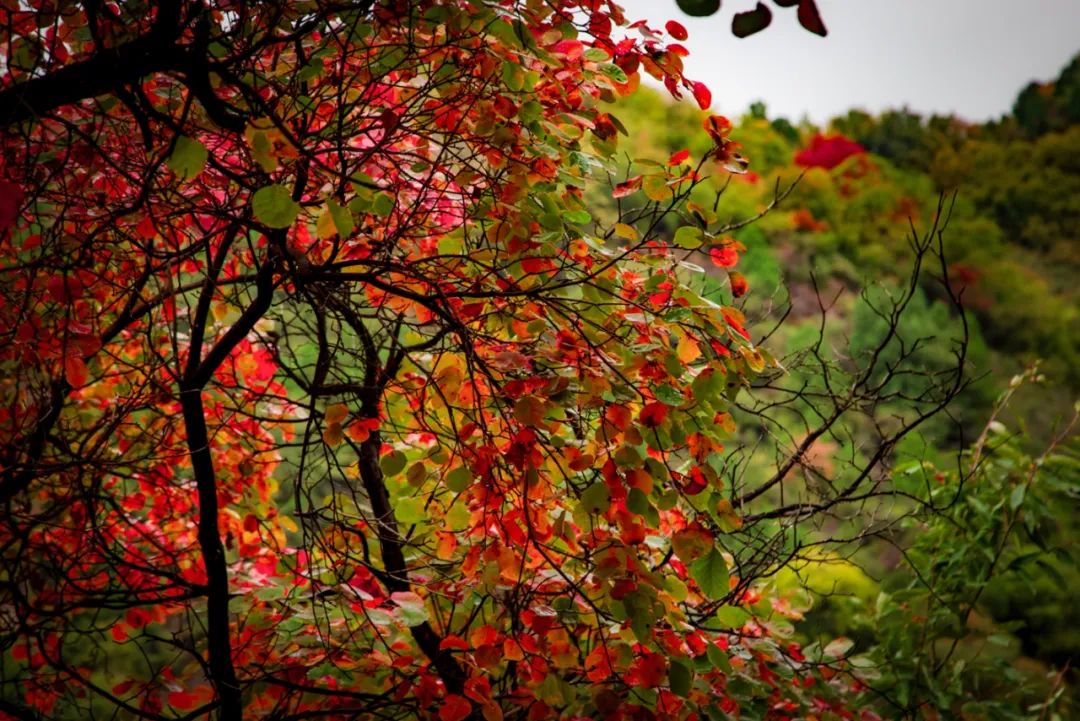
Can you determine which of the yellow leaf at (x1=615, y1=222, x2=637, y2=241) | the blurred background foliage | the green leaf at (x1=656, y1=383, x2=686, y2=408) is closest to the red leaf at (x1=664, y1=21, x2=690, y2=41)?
the yellow leaf at (x1=615, y1=222, x2=637, y2=241)

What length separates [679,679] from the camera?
1439mm

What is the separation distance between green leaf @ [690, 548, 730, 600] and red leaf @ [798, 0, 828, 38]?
0.96 meters

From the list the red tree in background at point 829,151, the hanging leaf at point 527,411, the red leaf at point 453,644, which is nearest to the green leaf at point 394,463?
the hanging leaf at point 527,411

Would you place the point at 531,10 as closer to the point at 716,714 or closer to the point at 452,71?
the point at 452,71

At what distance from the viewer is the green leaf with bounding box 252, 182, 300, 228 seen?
111 centimetres

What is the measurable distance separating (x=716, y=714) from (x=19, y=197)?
179cm

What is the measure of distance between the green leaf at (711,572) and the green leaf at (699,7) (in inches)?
37.5

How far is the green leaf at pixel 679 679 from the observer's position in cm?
143

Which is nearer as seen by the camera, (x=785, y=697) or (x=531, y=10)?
(x=531, y=10)

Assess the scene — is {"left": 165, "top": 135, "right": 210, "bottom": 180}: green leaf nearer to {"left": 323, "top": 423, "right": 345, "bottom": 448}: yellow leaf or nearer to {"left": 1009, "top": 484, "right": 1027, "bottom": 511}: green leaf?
{"left": 323, "top": 423, "right": 345, "bottom": 448}: yellow leaf

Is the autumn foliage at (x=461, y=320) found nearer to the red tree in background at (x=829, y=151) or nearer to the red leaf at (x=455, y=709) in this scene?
the red leaf at (x=455, y=709)

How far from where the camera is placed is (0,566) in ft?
10.3

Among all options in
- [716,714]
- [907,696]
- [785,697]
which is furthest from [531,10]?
[907,696]

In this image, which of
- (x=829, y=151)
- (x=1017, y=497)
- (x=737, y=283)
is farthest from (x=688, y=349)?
(x=829, y=151)
